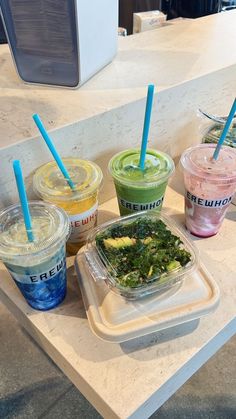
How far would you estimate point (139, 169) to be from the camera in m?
0.80

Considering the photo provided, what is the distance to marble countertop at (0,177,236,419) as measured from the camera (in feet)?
1.98

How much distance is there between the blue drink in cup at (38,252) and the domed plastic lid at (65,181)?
0.05m

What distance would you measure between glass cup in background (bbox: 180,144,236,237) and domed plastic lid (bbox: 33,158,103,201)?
0.72 feet

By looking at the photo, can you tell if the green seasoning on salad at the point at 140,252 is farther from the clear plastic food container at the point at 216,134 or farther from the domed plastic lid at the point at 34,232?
the clear plastic food container at the point at 216,134

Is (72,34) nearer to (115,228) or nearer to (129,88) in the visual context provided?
(129,88)

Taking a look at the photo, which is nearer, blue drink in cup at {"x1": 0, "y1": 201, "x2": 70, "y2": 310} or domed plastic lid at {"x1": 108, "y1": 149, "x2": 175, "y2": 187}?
blue drink in cup at {"x1": 0, "y1": 201, "x2": 70, "y2": 310}

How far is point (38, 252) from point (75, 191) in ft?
0.58

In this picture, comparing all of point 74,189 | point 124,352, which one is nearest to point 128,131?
point 74,189

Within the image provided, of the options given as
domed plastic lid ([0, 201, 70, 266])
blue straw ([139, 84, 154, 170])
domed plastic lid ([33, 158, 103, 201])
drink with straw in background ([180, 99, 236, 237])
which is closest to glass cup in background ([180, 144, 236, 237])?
drink with straw in background ([180, 99, 236, 237])

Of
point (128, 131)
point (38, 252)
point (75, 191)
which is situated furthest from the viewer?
point (128, 131)

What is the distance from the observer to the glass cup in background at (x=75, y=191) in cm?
73

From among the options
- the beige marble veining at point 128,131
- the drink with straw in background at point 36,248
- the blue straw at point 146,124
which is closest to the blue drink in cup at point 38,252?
the drink with straw in background at point 36,248

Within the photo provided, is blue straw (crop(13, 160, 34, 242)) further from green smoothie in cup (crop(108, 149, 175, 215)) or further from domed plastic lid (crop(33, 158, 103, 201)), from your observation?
green smoothie in cup (crop(108, 149, 175, 215))

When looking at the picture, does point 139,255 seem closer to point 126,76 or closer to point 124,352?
point 124,352
